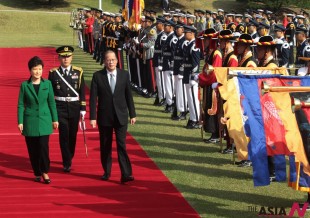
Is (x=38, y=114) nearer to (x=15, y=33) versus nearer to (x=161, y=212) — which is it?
(x=161, y=212)

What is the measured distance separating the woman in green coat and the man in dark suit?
56 centimetres

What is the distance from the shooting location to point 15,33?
4850cm

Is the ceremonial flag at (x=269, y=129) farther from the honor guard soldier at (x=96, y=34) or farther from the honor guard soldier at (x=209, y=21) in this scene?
the honor guard soldier at (x=209, y=21)

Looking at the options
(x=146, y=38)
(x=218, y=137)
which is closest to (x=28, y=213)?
(x=218, y=137)

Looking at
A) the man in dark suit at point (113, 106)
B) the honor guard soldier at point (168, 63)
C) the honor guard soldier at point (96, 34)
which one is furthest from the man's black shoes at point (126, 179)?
the honor guard soldier at point (96, 34)

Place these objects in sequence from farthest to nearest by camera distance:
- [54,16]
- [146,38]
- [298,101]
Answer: [54,16]
[146,38]
[298,101]

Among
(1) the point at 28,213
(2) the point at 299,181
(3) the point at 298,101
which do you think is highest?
(3) the point at 298,101

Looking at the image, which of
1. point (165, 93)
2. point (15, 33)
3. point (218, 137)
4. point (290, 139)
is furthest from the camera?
point (15, 33)

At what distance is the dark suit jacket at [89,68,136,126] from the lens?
9.38 metres

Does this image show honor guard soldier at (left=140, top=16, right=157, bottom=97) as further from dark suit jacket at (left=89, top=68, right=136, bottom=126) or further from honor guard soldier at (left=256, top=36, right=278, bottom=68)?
dark suit jacket at (left=89, top=68, right=136, bottom=126)

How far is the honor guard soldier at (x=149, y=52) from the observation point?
17484 millimetres

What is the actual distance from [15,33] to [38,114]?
4034cm

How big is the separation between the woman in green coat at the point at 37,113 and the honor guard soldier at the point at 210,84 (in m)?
2.83

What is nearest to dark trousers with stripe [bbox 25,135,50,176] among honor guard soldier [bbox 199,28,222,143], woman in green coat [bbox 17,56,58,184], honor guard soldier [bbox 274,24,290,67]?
woman in green coat [bbox 17,56,58,184]
